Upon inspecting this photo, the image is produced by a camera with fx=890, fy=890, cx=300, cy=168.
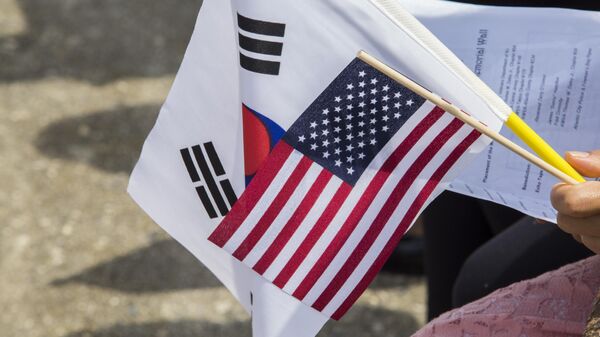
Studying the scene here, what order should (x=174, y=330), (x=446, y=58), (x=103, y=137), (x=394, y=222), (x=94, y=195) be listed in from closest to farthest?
(x=446, y=58)
(x=394, y=222)
(x=174, y=330)
(x=94, y=195)
(x=103, y=137)

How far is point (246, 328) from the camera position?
7.00 feet

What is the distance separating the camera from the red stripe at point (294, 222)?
1140mm

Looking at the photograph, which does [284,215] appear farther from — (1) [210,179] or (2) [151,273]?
(2) [151,273]

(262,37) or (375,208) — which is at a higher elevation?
(262,37)

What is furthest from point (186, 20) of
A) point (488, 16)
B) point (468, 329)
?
point (468, 329)

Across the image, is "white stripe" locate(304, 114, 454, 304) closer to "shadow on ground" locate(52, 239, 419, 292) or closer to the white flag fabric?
the white flag fabric

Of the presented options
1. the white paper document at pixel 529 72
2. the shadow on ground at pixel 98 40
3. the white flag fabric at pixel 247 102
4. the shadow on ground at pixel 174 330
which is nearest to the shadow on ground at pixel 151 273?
the shadow on ground at pixel 174 330

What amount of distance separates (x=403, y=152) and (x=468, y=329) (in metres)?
0.23

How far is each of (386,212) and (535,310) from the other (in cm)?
22

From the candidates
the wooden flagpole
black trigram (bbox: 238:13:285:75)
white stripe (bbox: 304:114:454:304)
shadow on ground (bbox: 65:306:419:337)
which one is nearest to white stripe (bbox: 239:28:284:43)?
black trigram (bbox: 238:13:285:75)

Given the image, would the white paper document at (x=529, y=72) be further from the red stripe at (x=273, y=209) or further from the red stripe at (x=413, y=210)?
the red stripe at (x=273, y=209)

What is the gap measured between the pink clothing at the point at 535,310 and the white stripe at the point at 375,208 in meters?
0.14

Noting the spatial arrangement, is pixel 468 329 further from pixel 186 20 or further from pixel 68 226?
pixel 186 20

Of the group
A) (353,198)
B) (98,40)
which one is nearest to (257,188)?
(353,198)
